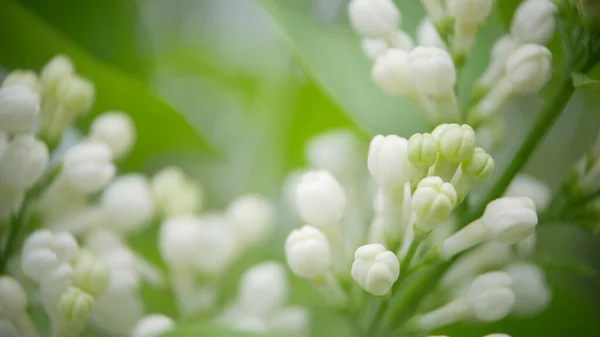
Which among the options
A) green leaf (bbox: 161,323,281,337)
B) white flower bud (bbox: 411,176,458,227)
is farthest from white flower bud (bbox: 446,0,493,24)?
green leaf (bbox: 161,323,281,337)

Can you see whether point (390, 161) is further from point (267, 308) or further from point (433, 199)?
point (267, 308)

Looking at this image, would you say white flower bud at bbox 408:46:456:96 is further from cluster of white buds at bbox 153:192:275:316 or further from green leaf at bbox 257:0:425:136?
cluster of white buds at bbox 153:192:275:316

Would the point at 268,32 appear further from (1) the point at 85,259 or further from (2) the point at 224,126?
(1) the point at 85,259

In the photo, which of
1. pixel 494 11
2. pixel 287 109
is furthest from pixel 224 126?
pixel 494 11

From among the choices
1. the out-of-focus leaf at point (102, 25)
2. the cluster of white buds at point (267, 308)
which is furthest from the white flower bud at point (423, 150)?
the out-of-focus leaf at point (102, 25)

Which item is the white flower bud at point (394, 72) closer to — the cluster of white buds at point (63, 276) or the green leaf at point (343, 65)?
the green leaf at point (343, 65)

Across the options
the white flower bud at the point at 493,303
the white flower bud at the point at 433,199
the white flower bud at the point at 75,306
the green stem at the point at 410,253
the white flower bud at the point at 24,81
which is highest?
the white flower bud at the point at 24,81

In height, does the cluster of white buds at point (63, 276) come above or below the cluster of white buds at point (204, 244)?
below

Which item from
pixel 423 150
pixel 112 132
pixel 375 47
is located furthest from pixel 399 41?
pixel 112 132
